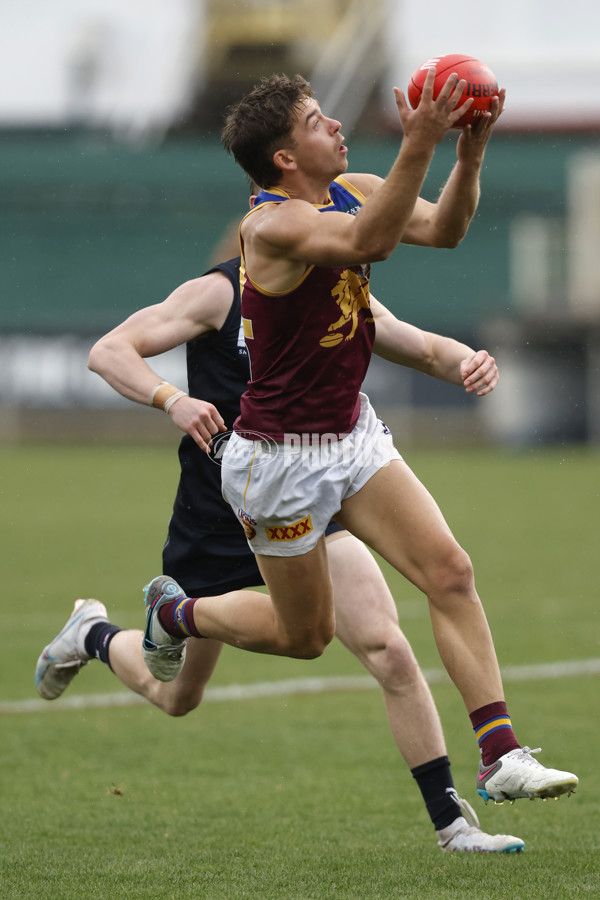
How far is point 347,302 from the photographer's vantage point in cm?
447

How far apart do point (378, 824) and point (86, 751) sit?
1.88 meters

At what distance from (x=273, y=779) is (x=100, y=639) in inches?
40.8

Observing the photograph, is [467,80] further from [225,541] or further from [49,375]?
[49,375]

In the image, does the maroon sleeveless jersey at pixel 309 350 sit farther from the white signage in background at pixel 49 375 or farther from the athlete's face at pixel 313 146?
the white signage in background at pixel 49 375

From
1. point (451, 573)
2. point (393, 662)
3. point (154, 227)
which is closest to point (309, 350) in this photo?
point (451, 573)

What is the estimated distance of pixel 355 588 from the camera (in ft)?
17.0

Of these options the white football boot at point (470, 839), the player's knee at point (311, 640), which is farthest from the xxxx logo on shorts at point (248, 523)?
the white football boot at point (470, 839)

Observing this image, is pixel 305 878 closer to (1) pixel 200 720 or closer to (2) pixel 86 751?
(2) pixel 86 751

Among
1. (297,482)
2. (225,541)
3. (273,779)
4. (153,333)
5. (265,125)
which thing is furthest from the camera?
(273,779)

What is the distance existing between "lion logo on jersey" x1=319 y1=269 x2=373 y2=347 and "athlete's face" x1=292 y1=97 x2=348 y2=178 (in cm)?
36

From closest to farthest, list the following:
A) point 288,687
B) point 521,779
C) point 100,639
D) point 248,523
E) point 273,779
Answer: point 521,779, point 248,523, point 273,779, point 100,639, point 288,687

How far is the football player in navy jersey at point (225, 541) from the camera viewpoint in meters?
4.96

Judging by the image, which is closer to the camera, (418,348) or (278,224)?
(278,224)

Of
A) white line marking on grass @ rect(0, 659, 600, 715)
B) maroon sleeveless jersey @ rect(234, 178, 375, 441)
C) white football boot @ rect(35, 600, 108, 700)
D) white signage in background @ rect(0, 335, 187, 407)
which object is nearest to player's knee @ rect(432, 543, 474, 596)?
maroon sleeveless jersey @ rect(234, 178, 375, 441)
